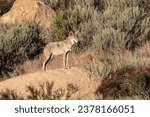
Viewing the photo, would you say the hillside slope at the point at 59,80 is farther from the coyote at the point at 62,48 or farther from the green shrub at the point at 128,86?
the coyote at the point at 62,48

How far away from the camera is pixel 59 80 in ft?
Result: 43.0

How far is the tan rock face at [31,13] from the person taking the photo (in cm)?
1964

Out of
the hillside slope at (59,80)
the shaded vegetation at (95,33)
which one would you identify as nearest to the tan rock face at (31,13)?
the shaded vegetation at (95,33)

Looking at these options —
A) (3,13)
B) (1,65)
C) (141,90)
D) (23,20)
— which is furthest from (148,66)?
(3,13)

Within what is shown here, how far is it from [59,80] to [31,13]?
23.3ft

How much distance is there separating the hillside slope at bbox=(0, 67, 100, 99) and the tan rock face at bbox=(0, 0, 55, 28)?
6236 millimetres

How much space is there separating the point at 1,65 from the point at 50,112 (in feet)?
26.3

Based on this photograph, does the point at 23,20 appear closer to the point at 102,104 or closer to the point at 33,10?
the point at 33,10

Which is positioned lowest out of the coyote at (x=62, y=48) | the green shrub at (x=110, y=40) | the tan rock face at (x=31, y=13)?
the coyote at (x=62, y=48)

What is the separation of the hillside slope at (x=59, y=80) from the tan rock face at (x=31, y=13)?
20.5ft

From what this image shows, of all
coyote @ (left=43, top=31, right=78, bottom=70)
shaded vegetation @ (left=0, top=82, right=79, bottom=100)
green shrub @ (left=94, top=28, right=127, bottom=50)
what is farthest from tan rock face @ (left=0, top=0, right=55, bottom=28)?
shaded vegetation @ (left=0, top=82, right=79, bottom=100)

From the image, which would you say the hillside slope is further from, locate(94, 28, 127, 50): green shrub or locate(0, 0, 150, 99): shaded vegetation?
locate(94, 28, 127, 50): green shrub

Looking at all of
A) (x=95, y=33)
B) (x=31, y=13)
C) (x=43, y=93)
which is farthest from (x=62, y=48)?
(x=31, y=13)

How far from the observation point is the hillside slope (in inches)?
511
